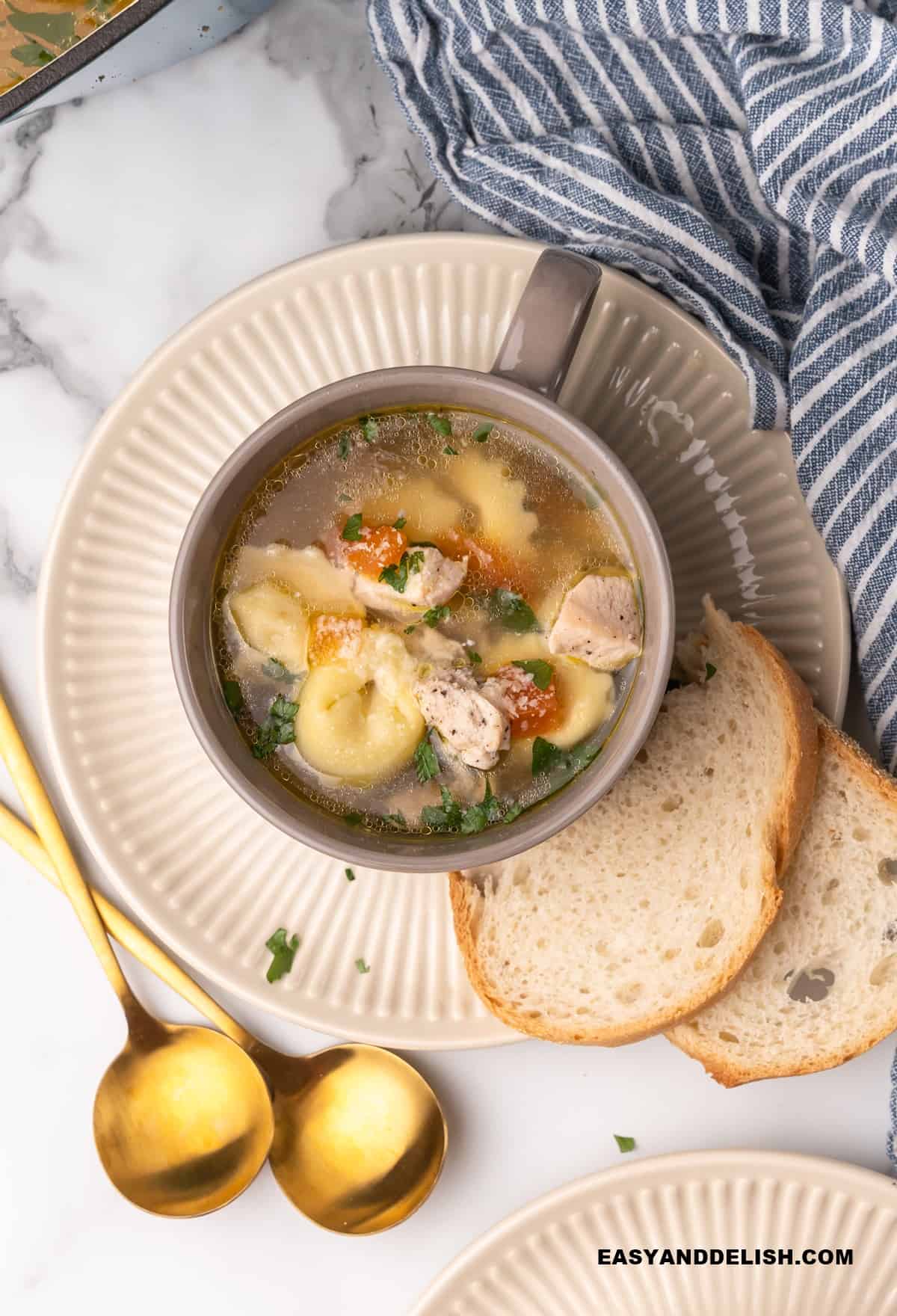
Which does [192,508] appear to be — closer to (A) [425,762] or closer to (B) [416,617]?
(B) [416,617]

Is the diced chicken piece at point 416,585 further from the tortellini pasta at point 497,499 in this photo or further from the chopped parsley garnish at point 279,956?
the chopped parsley garnish at point 279,956

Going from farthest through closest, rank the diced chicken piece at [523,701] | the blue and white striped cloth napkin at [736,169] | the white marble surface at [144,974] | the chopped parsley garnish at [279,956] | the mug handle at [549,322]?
the white marble surface at [144,974]
the chopped parsley garnish at [279,956]
the blue and white striped cloth napkin at [736,169]
the diced chicken piece at [523,701]
the mug handle at [549,322]

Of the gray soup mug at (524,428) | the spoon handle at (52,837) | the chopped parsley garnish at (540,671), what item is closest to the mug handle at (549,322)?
the gray soup mug at (524,428)

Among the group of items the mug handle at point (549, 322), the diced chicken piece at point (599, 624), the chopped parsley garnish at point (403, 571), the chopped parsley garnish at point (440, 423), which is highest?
the mug handle at point (549, 322)

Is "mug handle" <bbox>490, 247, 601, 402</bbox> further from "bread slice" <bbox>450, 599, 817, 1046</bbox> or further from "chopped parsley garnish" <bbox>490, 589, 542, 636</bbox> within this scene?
"bread slice" <bbox>450, 599, 817, 1046</bbox>

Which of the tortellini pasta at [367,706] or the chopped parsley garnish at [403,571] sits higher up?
the chopped parsley garnish at [403,571]

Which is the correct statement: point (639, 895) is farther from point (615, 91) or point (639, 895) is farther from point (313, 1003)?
point (615, 91)
